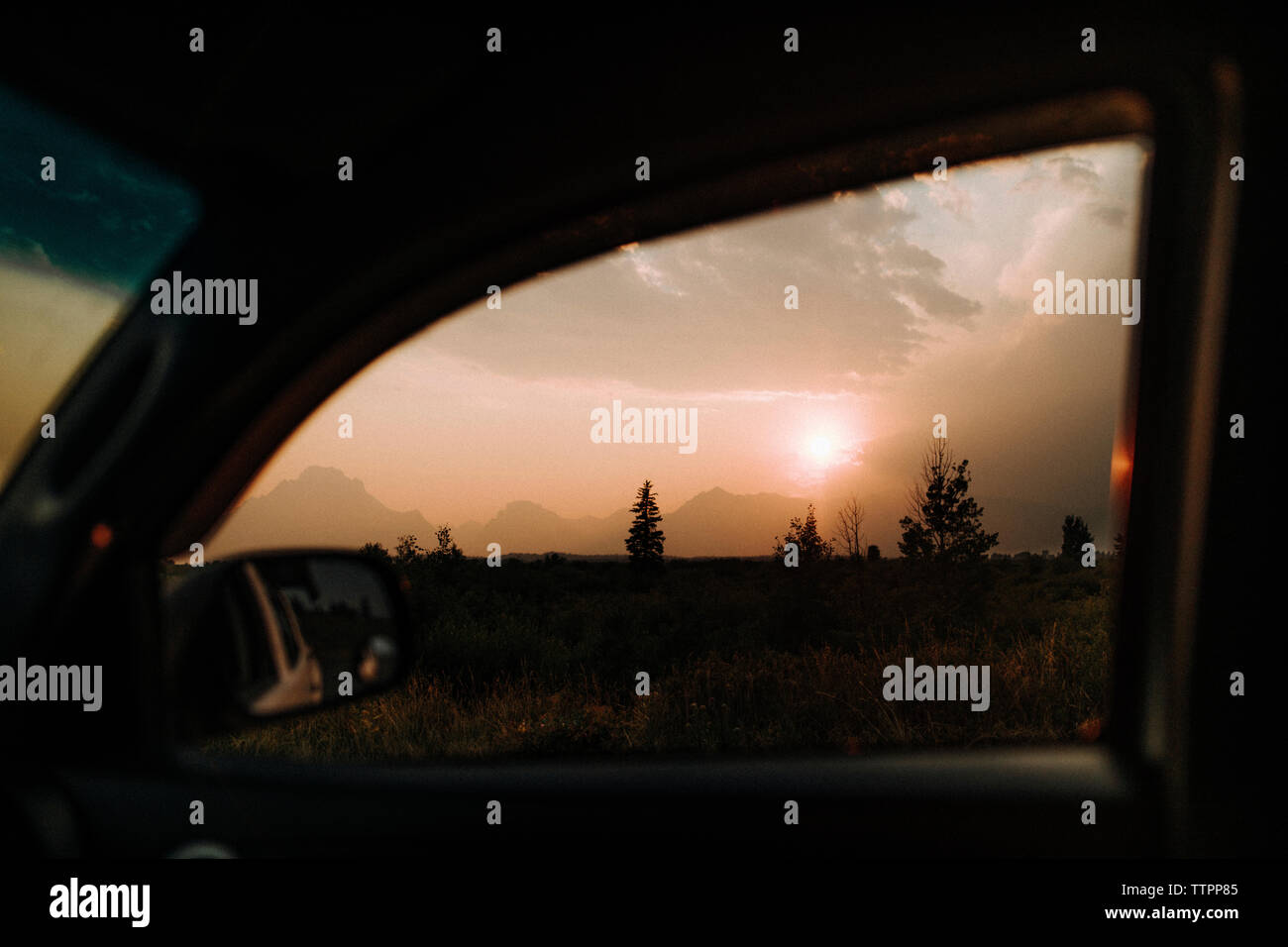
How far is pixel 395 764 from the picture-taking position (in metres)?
1.69

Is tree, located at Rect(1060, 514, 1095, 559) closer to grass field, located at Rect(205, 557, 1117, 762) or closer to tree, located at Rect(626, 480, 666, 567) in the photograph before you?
grass field, located at Rect(205, 557, 1117, 762)

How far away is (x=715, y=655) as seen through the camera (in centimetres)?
1227

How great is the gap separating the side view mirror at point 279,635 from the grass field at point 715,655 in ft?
1.38

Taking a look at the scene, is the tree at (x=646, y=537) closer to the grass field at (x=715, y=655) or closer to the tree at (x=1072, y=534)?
the grass field at (x=715, y=655)

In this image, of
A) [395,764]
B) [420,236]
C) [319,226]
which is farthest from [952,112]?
[395,764]

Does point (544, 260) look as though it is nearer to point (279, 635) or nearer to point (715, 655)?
point (279, 635)

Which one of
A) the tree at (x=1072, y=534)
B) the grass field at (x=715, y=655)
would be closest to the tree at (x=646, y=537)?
the grass field at (x=715, y=655)

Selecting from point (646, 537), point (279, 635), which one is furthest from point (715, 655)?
point (279, 635)

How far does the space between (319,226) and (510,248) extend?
1.22 feet

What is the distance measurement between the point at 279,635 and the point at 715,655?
441 inches

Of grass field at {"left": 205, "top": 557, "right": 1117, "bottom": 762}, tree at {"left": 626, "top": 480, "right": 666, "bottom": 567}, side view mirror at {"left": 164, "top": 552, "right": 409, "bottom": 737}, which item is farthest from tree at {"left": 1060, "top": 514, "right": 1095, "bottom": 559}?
tree at {"left": 626, "top": 480, "right": 666, "bottom": 567}

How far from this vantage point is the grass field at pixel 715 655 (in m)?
5.59
